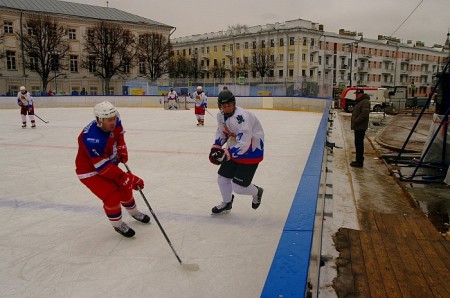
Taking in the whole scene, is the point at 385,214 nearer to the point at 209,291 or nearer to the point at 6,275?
the point at 209,291

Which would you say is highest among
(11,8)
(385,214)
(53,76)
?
(11,8)

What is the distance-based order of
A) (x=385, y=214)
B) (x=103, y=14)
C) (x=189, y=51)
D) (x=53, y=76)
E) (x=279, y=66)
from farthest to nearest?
(x=189, y=51), (x=279, y=66), (x=103, y=14), (x=53, y=76), (x=385, y=214)

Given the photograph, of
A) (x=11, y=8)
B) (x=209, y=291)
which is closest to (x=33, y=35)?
(x=11, y=8)

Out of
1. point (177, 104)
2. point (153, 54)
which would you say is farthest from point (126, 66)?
point (177, 104)

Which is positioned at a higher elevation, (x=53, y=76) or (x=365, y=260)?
(x=53, y=76)

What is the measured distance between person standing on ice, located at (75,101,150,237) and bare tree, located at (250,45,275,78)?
4832 cm

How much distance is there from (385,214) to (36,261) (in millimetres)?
3476

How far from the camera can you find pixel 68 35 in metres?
39.2

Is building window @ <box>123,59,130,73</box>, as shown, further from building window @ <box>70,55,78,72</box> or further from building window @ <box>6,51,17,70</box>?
building window @ <box>6,51,17,70</box>

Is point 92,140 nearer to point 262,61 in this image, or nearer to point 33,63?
point 33,63

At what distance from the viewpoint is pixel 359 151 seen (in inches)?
266

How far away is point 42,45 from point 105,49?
6018mm

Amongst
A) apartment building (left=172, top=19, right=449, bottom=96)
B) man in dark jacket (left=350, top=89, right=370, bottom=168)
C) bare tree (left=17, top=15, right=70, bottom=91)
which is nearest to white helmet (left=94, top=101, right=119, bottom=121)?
man in dark jacket (left=350, top=89, right=370, bottom=168)

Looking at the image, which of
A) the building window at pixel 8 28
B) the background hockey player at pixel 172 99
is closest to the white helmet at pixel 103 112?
the background hockey player at pixel 172 99
